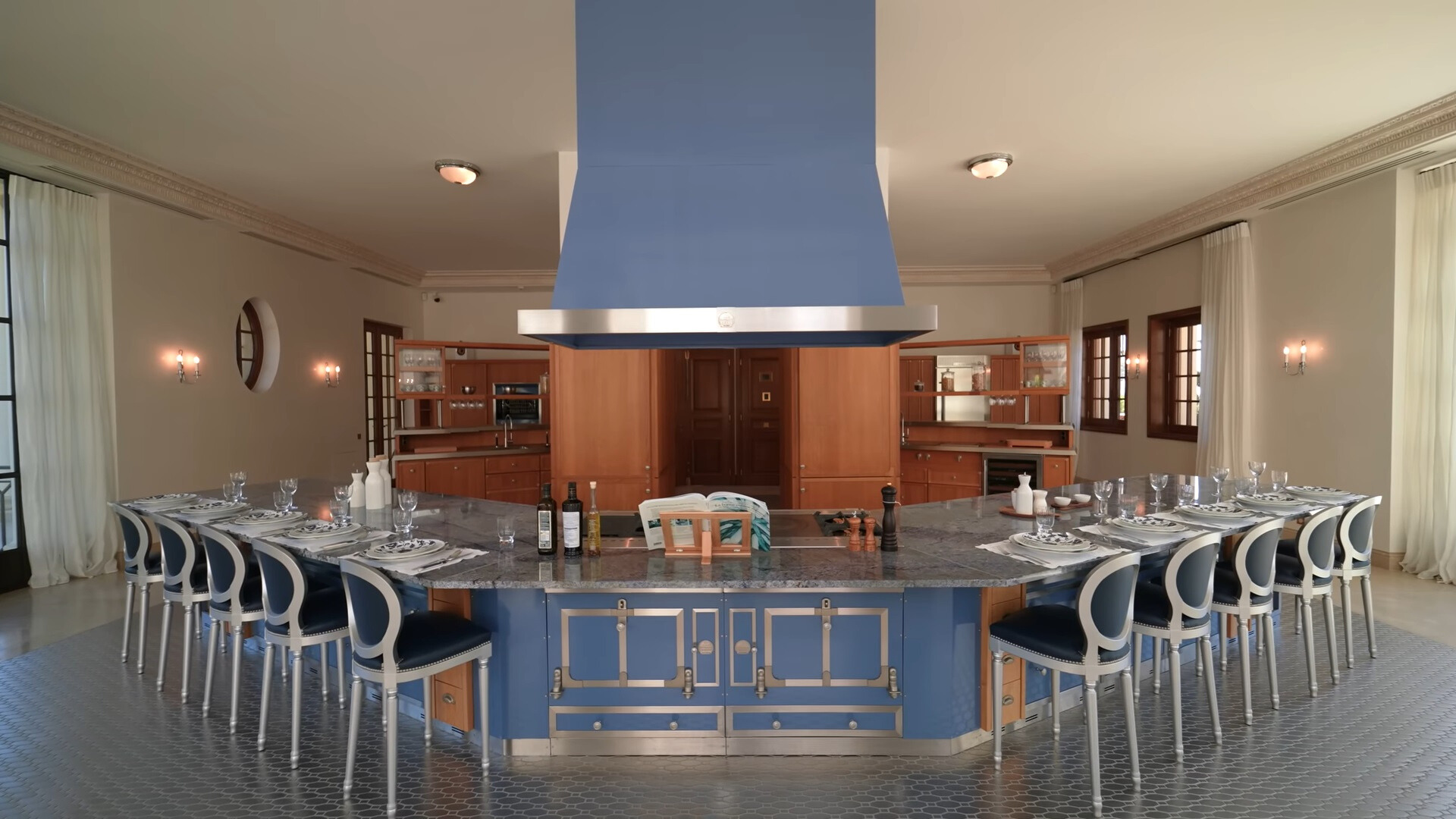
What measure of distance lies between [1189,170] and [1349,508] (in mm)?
3408

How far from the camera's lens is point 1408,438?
18.2 feet

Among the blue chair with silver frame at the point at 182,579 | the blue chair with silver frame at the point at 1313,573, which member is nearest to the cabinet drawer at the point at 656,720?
the blue chair with silver frame at the point at 182,579

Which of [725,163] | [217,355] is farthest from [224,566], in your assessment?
[217,355]

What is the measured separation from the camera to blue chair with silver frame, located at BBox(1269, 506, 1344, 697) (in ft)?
11.9

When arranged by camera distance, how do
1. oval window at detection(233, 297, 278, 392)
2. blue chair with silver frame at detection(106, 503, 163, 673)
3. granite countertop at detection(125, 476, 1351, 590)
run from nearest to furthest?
granite countertop at detection(125, 476, 1351, 590) < blue chair with silver frame at detection(106, 503, 163, 673) < oval window at detection(233, 297, 278, 392)

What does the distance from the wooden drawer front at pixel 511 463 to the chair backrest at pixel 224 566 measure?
466cm

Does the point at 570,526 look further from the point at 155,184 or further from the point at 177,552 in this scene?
the point at 155,184

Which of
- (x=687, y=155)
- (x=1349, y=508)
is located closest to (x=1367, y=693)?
(x=1349, y=508)

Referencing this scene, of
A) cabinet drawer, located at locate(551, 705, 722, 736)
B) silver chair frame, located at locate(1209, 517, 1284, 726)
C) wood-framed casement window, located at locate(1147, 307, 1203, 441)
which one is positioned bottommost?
cabinet drawer, located at locate(551, 705, 722, 736)

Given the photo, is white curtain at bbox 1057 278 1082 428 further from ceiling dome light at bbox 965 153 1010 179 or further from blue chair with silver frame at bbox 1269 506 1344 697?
blue chair with silver frame at bbox 1269 506 1344 697

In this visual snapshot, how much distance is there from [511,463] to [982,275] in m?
7.12

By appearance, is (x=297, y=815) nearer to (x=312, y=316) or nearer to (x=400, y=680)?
(x=400, y=680)

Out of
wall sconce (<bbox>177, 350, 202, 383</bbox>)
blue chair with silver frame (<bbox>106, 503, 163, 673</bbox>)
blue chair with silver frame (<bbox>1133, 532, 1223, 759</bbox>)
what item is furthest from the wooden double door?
blue chair with silver frame (<bbox>1133, 532, 1223, 759</bbox>)

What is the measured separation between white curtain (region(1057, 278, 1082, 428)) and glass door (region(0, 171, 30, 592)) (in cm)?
1115
